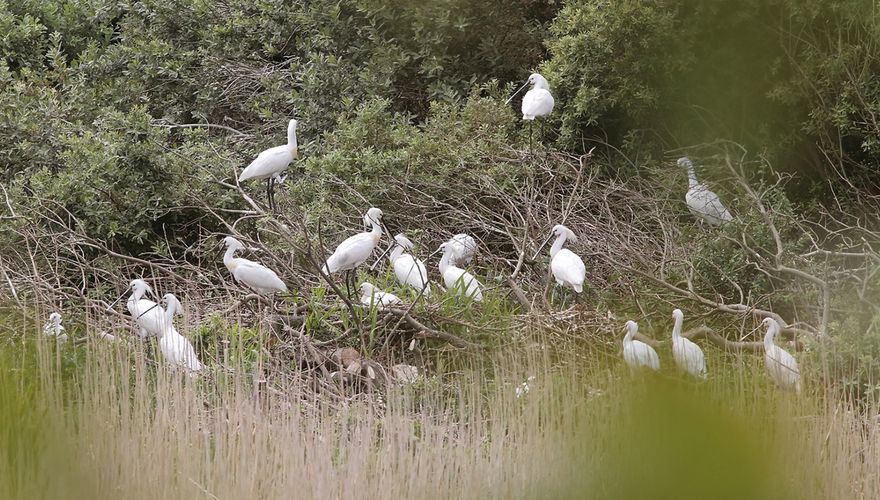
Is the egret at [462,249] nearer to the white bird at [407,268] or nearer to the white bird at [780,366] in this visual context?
the white bird at [407,268]

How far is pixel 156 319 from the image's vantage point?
5.18m

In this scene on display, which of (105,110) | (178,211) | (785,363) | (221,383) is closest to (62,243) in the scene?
(178,211)

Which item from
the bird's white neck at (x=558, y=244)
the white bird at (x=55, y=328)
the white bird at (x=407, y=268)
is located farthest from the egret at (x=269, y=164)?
the bird's white neck at (x=558, y=244)

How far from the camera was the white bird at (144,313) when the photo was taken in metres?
5.11

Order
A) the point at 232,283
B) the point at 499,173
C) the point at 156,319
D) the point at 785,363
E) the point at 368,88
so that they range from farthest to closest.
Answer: the point at 368,88, the point at 499,173, the point at 232,283, the point at 156,319, the point at 785,363

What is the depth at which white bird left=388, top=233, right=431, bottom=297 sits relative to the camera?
5.63m

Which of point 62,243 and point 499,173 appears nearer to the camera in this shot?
point 62,243

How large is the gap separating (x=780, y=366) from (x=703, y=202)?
2316 mm

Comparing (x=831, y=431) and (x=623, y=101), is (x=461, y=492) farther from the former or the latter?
(x=623, y=101)

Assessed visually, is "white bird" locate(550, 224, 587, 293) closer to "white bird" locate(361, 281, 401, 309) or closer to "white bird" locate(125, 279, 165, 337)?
"white bird" locate(361, 281, 401, 309)

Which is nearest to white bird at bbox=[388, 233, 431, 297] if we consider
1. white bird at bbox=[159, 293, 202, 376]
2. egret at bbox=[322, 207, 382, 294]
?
egret at bbox=[322, 207, 382, 294]

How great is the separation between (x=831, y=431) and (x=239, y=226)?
450 centimetres

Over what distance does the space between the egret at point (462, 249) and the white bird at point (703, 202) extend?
1.59 metres

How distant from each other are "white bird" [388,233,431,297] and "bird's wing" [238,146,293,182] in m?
0.84
